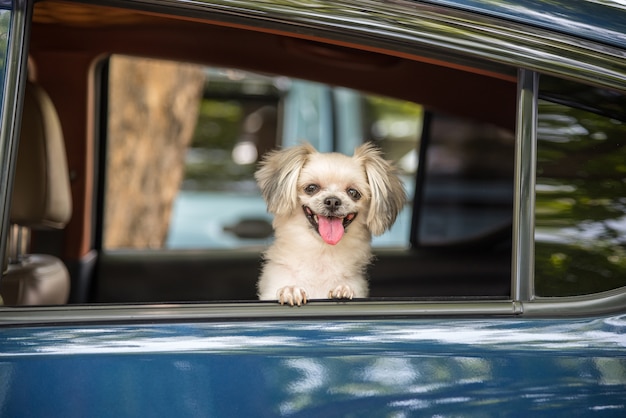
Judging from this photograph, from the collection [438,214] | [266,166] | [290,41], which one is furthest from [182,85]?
[266,166]

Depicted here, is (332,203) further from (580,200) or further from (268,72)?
(268,72)

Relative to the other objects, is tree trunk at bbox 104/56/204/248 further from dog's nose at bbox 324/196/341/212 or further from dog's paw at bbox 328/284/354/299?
dog's paw at bbox 328/284/354/299

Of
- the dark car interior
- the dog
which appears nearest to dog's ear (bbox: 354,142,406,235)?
the dog

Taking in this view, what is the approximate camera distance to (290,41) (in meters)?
3.36

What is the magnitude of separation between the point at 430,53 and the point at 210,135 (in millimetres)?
8347

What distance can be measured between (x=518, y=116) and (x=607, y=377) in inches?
25.1

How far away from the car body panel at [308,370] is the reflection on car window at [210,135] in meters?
5.90

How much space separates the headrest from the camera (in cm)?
302

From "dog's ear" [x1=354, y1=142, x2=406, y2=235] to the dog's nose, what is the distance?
126 millimetres

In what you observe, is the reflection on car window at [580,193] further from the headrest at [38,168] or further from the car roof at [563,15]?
the headrest at [38,168]

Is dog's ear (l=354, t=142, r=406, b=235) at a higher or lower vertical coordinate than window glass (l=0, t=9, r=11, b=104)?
lower

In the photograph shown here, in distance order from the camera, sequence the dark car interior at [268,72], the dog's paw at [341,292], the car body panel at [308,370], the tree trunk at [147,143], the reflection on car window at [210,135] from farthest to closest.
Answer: the reflection on car window at [210,135] → the tree trunk at [147,143] → the dark car interior at [268,72] → the dog's paw at [341,292] → the car body panel at [308,370]

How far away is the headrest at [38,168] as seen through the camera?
119 inches

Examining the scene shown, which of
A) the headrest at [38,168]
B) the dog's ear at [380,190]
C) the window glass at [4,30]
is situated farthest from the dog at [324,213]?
the window glass at [4,30]
